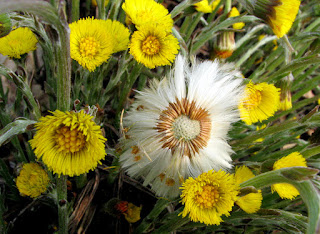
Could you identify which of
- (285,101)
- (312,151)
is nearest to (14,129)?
(312,151)

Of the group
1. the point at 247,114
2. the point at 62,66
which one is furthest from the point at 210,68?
the point at 62,66

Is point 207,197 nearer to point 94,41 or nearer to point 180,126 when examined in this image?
point 180,126

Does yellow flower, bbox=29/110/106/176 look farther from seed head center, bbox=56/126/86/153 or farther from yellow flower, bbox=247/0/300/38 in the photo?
yellow flower, bbox=247/0/300/38

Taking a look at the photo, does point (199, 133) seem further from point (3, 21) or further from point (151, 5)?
point (3, 21)

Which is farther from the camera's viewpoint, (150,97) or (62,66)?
(150,97)

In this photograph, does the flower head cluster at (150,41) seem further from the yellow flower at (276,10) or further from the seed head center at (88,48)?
the yellow flower at (276,10)

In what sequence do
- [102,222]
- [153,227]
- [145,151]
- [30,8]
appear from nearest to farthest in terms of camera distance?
1. [30,8]
2. [145,151]
3. [153,227]
4. [102,222]
